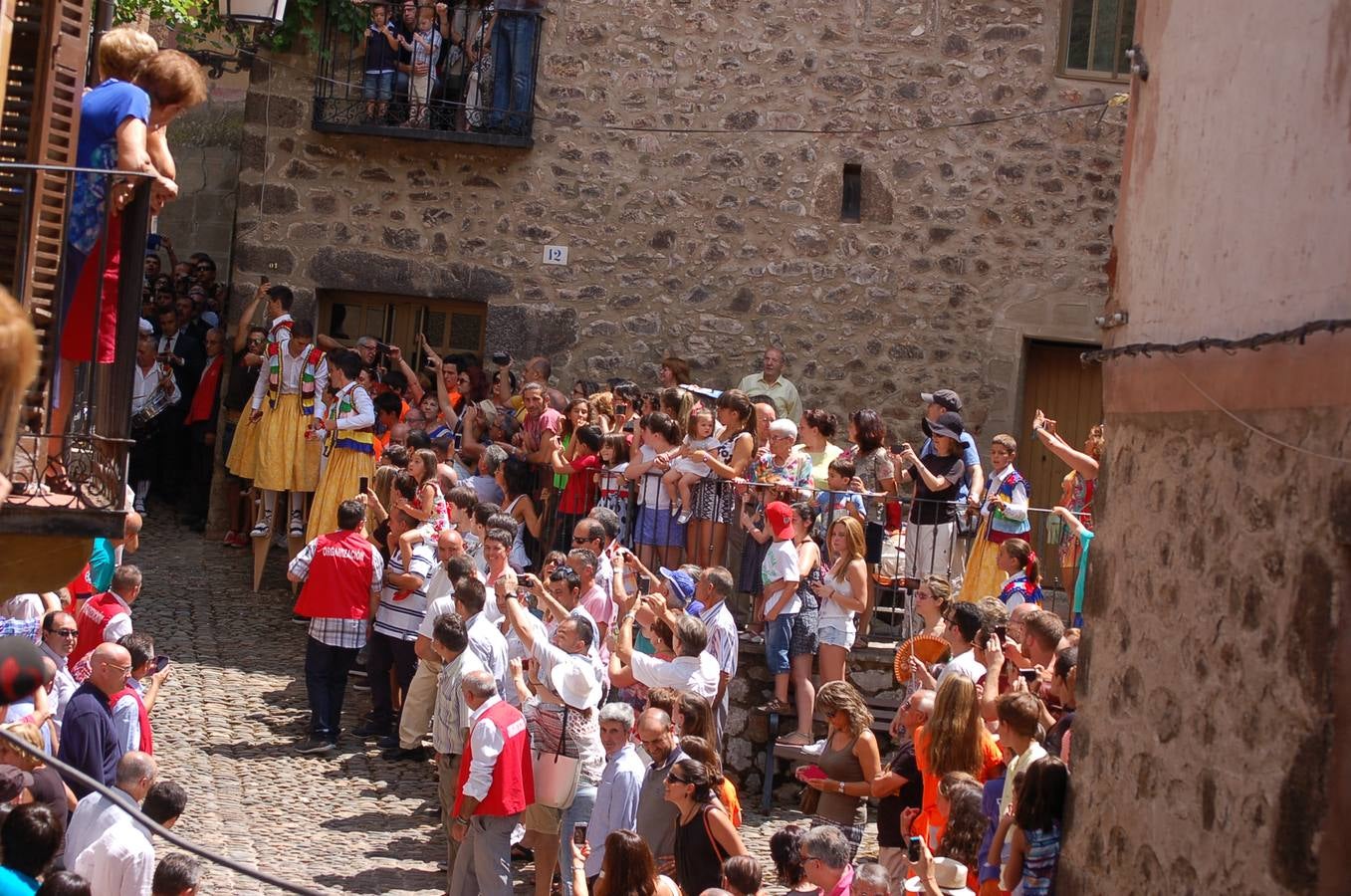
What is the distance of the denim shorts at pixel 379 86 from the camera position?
14.3 metres

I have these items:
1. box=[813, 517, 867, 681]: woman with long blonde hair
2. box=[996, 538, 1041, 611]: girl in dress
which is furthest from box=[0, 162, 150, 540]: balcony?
box=[813, 517, 867, 681]: woman with long blonde hair

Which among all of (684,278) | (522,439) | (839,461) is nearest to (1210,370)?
(839,461)

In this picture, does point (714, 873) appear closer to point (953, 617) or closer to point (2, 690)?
point (953, 617)

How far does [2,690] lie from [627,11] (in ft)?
40.7

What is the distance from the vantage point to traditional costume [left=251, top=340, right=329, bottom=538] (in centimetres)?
1338

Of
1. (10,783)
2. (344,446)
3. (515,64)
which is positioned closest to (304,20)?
(515,64)

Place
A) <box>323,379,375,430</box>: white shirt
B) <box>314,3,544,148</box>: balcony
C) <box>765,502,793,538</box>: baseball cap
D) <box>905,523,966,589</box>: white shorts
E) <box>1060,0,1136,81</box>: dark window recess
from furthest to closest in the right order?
<box>1060,0,1136,81</box>: dark window recess < <box>314,3,544,148</box>: balcony < <box>323,379,375,430</box>: white shirt < <box>905,523,966,589</box>: white shorts < <box>765,502,793,538</box>: baseball cap

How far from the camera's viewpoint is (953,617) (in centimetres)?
812

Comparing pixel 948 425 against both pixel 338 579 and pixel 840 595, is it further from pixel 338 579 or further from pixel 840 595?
pixel 338 579

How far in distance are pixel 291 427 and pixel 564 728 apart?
5591 millimetres

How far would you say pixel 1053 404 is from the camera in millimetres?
14602

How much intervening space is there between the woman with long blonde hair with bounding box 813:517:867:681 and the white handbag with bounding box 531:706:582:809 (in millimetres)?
2081

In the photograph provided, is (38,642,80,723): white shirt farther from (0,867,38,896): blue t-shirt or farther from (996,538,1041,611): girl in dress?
(996,538,1041,611): girl in dress

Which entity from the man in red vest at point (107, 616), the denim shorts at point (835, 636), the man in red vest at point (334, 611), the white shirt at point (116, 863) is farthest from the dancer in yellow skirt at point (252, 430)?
the white shirt at point (116, 863)
